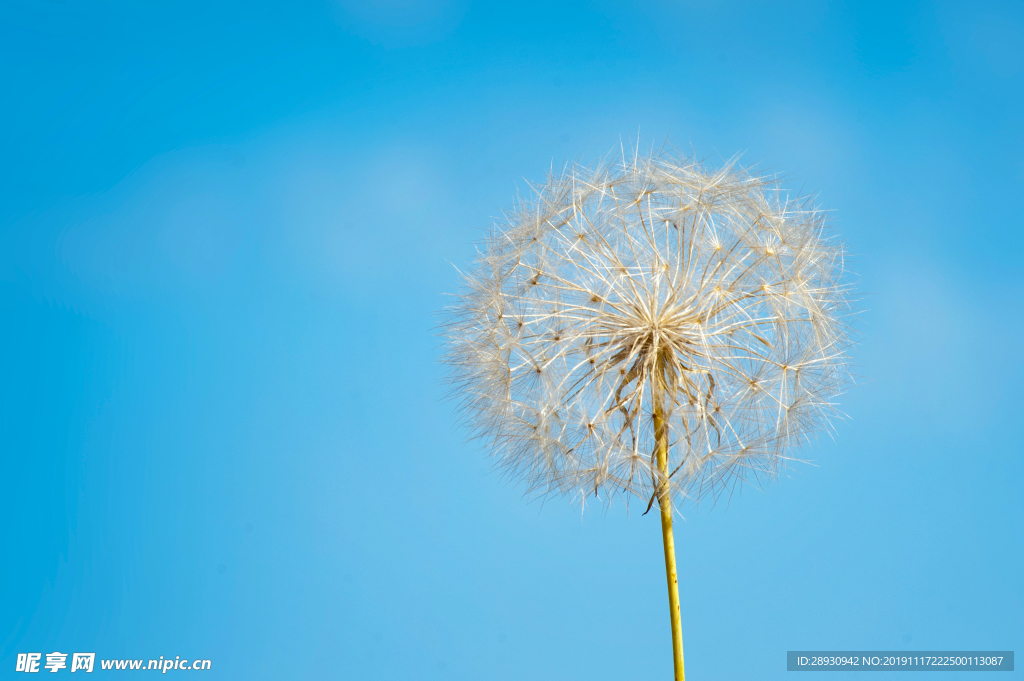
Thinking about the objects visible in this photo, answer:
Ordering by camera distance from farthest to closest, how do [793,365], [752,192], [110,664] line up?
1. [110,664]
2. [752,192]
3. [793,365]

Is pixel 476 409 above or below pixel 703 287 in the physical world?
below

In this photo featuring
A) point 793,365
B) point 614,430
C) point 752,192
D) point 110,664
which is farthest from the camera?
point 110,664

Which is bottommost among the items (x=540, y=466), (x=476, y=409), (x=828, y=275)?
(x=540, y=466)

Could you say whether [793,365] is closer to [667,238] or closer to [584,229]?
[667,238]

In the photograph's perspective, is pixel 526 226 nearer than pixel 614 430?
No

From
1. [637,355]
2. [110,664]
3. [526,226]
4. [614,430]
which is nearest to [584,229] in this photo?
[526,226]

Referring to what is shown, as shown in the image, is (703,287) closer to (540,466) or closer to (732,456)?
(732,456)
